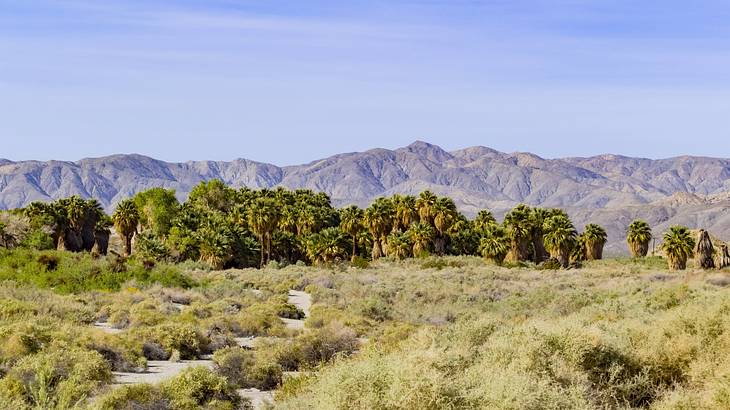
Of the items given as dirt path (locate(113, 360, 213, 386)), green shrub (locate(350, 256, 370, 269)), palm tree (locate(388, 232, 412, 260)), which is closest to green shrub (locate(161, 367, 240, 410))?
dirt path (locate(113, 360, 213, 386))

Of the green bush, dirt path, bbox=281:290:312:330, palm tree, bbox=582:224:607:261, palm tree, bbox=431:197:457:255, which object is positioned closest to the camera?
dirt path, bbox=281:290:312:330

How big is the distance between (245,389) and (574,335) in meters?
8.25

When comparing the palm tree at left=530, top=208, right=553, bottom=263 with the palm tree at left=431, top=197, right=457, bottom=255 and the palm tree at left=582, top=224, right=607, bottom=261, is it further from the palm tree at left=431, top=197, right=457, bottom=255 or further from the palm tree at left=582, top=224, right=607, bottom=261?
the palm tree at left=431, top=197, right=457, bottom=255

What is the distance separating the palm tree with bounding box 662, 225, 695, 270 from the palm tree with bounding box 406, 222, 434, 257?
72.6 ft

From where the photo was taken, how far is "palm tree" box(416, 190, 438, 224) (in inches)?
3098

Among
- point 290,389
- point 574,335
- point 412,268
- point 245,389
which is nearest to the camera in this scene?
point 574,335

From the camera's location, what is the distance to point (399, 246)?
242 ft

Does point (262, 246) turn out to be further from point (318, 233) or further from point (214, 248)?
point (214, 248)

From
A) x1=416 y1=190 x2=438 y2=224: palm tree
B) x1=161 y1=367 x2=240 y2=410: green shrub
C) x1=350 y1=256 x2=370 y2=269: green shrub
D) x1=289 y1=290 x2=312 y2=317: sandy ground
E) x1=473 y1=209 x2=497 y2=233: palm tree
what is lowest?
x1=350 y1=256 x2=370 y2=269: green shrub

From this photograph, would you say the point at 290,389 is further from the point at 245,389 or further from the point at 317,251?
the point at 317,251

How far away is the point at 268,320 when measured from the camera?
27.1m

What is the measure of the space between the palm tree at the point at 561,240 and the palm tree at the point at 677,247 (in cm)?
902

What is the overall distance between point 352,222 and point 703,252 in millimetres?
33440

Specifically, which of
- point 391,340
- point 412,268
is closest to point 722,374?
point 391,340
